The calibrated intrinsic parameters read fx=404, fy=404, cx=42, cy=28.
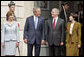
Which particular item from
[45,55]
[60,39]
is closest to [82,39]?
→ [45,55]

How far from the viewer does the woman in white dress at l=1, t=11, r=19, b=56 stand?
11664 mm

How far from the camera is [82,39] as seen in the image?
45.3 feet

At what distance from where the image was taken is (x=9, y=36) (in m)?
11.7

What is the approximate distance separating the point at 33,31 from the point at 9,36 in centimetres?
71

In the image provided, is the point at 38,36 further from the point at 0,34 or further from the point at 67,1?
the point at 67,1

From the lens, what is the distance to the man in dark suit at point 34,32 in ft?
38.4

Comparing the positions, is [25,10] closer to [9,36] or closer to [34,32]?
[34,32]

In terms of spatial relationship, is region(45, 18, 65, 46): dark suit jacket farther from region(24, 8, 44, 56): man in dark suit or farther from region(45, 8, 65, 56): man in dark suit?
region(24, 8, 44, 56): man in dark suit

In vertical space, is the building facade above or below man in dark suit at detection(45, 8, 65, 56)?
above

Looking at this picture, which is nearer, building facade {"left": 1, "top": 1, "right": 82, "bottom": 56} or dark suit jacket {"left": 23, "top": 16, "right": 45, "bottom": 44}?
dark suit jacket {"left": 23, "top": 16, "right": 45, "bottom": 44}

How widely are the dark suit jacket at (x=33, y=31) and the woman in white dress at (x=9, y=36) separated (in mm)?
294

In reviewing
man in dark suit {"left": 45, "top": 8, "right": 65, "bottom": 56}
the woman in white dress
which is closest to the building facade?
the woman in white dress

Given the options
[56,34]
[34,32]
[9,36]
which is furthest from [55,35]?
[9,36]

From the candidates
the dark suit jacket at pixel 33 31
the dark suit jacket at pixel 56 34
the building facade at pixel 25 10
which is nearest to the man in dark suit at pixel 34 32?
the dark suit jacket at pixel 33 31
